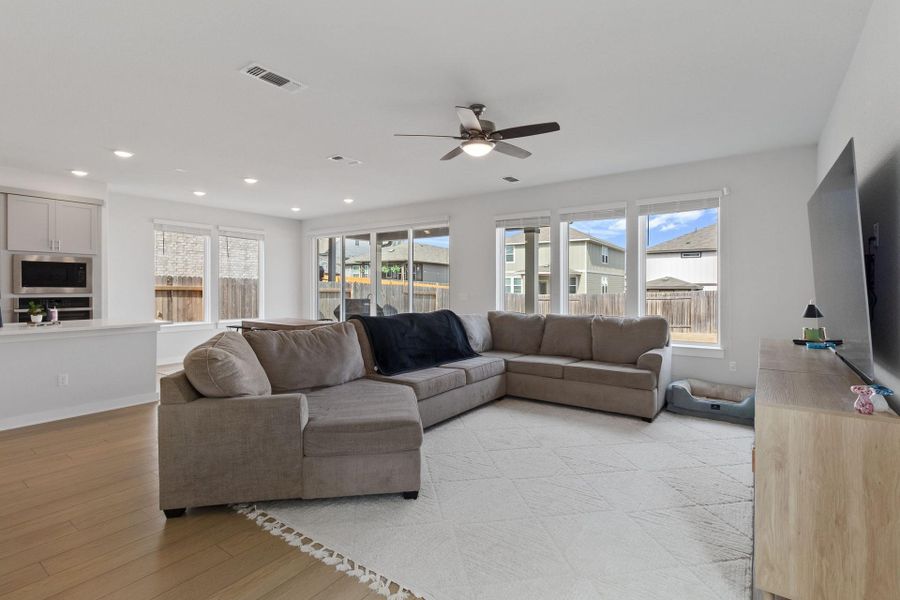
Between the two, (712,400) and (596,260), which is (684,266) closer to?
(596,260)

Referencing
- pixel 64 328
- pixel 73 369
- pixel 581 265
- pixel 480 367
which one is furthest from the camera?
pixel 581 265

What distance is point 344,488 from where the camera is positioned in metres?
2.46

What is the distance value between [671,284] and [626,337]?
41.4 inches

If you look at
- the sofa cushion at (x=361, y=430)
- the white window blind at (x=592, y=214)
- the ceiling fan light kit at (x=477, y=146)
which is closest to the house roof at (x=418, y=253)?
the white window blind at (x=592, y=214)

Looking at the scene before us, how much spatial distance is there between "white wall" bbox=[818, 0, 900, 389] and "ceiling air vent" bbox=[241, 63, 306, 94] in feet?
10.4

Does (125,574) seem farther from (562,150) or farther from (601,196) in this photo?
(601,196)

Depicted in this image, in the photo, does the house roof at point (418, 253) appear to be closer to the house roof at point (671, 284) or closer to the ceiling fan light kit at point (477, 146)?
the house roof at point (671, 284)

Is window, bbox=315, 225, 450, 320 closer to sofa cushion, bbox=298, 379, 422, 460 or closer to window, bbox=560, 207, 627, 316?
window, bbox=560, 207, 627, 316

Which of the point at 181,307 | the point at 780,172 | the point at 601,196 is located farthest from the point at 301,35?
the point at 181,307

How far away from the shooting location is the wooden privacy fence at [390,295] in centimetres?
747

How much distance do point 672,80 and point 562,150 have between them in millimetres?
1560

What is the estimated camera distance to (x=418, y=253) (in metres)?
7.60

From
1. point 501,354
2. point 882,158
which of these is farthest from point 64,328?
point 882,158

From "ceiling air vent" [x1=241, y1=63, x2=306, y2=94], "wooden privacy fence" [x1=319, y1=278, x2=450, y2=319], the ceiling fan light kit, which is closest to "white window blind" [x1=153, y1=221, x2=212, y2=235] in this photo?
"wooden privacy fence" [x1=319, y1=278, x2=450, y2=319]
